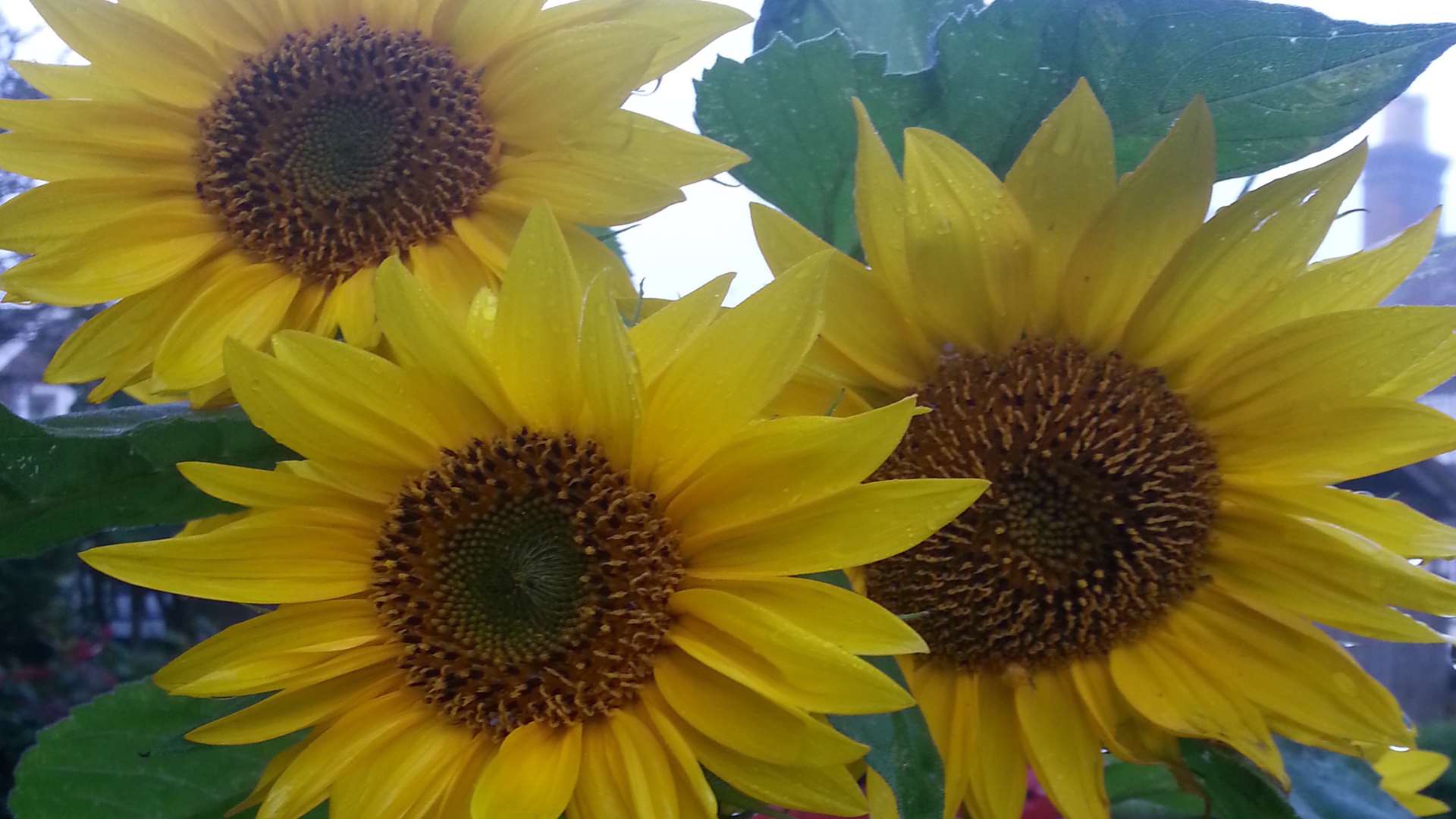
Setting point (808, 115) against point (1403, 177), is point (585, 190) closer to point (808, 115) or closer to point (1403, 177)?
point (808, 115)

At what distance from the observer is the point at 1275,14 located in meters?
0.38

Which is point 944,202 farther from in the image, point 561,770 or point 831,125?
point 561,770

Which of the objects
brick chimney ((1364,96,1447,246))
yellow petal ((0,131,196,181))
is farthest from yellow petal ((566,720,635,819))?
brick chimney ((1364,96,1447,246))

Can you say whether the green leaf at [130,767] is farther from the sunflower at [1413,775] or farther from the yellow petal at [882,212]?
the sunflower at [1413,775]

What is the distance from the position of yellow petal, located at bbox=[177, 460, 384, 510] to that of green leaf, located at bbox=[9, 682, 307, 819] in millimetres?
150

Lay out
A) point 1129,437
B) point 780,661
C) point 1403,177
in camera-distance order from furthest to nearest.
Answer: point 1403,177
point 1129,437
point 780,661

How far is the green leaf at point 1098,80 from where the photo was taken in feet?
1.27

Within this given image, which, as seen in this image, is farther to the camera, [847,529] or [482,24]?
[482,24]

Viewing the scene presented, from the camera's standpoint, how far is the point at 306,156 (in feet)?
1.61

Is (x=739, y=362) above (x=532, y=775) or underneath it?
above

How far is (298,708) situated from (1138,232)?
1.02 ft

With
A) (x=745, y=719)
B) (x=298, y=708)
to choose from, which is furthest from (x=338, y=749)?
(x=745, y=719)

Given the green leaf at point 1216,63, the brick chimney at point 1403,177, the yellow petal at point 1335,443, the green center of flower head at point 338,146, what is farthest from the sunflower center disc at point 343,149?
the brick chimney at point 1403,177

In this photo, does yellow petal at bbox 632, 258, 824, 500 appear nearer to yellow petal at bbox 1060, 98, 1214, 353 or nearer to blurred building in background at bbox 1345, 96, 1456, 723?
yellow petal at bbox 1060, 98, 1214, 353
